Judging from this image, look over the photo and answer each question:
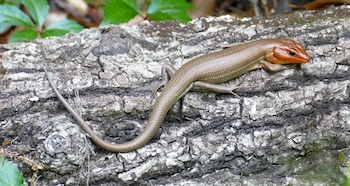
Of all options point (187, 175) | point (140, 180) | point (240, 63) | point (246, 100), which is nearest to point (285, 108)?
point (246, 100)

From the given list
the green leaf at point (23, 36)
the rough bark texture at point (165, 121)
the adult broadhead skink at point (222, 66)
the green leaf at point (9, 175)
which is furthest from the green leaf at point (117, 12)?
the green leaf at point (9, 175)

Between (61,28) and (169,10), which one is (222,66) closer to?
(169,10)

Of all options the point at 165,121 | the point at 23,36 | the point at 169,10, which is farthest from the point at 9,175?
the point at 169,10

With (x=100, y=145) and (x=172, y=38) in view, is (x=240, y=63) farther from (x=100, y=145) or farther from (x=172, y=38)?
(x=100, y=145)

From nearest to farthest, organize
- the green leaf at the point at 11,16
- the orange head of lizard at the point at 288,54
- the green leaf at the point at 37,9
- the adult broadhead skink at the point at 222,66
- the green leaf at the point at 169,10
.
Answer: the adult broadhead skink at the point at 222,66 < the orange head of lizard at the point at 288,54 < the green leaf at the point at 11,16 < the green leaf at the point at 37,9 < the green leaf at the point at 169,10

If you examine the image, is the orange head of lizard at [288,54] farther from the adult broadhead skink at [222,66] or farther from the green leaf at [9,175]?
the green leaf at [9,175]

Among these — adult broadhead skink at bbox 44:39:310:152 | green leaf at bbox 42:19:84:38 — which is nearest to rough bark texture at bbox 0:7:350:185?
adult broadhead skink at bbox 44:39:310:152
